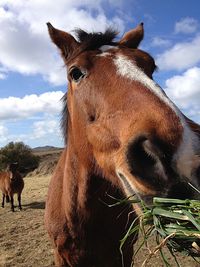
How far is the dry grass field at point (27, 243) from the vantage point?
23.4 ft

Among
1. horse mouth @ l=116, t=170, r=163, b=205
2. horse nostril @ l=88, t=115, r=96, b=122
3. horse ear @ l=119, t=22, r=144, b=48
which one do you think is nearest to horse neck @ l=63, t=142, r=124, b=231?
horse nostril @ l=88, t=115, r=96, b=122

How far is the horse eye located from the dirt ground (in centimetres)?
351

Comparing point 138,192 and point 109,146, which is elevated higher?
point 109,146

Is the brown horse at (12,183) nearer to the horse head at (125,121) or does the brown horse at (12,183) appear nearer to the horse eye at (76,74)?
the horse head at (125,121)

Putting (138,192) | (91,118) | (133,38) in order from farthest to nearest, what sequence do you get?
1. (133,38)
2. (91,118)
3. (138,192)

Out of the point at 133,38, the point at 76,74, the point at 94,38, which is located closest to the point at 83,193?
the point at 76,74

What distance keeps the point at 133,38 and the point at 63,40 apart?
2.64ft

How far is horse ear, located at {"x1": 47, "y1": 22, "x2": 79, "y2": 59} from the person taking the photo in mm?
3525

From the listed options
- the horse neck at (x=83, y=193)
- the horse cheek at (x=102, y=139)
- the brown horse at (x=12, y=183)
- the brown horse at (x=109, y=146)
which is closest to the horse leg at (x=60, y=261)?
the brown horse at (x=109, y=146)

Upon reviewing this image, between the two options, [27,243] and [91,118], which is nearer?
[91,118]

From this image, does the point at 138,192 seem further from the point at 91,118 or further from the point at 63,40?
the point at 63,40

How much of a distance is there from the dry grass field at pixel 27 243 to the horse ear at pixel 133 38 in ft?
14.5

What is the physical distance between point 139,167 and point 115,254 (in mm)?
1981

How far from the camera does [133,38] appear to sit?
3764mm
